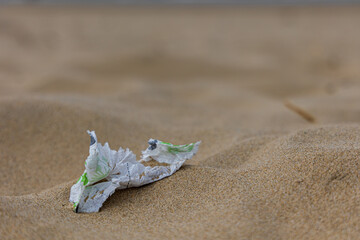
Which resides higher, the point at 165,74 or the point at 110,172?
the point at 110,172

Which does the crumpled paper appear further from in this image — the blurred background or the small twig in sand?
the small twig in sand

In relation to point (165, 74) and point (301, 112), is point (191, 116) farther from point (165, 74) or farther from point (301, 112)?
point (165, 74)

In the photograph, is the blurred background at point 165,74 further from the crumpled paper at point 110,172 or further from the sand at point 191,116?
the crumpled paper at point 110,172

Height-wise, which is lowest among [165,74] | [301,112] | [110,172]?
[165,74]

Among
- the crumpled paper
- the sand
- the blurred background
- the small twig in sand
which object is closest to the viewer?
the sand

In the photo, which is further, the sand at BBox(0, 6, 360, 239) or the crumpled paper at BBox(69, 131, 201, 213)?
the crumpled paper at BBox(69, 131, 201, 213)

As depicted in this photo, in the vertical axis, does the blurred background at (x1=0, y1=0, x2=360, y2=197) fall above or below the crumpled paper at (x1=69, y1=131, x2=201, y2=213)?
below

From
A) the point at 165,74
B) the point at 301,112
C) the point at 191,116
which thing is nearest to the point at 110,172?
the point at 191,116

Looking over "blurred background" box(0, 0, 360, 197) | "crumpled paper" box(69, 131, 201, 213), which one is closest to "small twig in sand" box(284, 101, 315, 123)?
"blurred background" box(0, 0, 360, 197)
